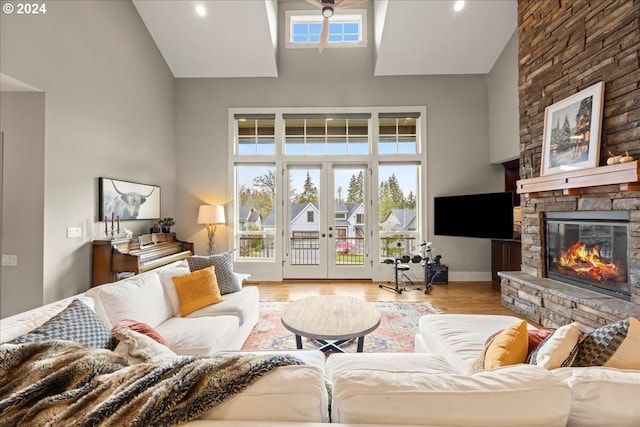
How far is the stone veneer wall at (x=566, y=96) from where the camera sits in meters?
2.38

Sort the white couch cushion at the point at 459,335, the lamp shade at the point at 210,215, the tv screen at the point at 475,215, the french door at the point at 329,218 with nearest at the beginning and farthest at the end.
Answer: the white couch cushion at the point at 459,335
the tv screen at the point at 475,215
the lamp shade at the point at 210,215
the french door at the point at 329,218

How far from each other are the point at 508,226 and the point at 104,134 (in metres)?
5.55

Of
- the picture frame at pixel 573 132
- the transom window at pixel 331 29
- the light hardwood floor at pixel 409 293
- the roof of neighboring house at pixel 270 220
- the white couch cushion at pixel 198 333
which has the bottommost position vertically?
the light hardwood floor at pixel 409 293

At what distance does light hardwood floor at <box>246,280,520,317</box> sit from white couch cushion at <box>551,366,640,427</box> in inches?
121

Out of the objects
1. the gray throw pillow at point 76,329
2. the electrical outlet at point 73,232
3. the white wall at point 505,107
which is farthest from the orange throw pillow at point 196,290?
the white wall at point 505,107

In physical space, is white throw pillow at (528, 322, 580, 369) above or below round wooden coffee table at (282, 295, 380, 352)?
above

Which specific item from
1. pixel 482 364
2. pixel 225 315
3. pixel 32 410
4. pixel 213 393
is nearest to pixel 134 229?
pixel 225 315

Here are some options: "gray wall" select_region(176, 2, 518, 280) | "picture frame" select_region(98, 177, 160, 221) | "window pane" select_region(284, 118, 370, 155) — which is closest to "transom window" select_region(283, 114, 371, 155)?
"window pane" select_region(284, 118, 370, 155)

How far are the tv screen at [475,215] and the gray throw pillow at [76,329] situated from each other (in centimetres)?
447

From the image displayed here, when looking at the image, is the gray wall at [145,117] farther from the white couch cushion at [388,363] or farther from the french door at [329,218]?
the white couch cushion at [388,363]

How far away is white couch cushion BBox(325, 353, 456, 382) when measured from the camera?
4.93 feet

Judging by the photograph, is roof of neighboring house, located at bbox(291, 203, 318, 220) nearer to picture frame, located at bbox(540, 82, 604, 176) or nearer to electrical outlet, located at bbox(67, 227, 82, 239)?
electrical outlet, located at bbox(67, 227, 82, 239)

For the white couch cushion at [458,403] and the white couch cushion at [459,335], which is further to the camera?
the white couch cushion at [459,335]

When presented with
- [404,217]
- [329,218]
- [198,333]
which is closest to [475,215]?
[404,217]
